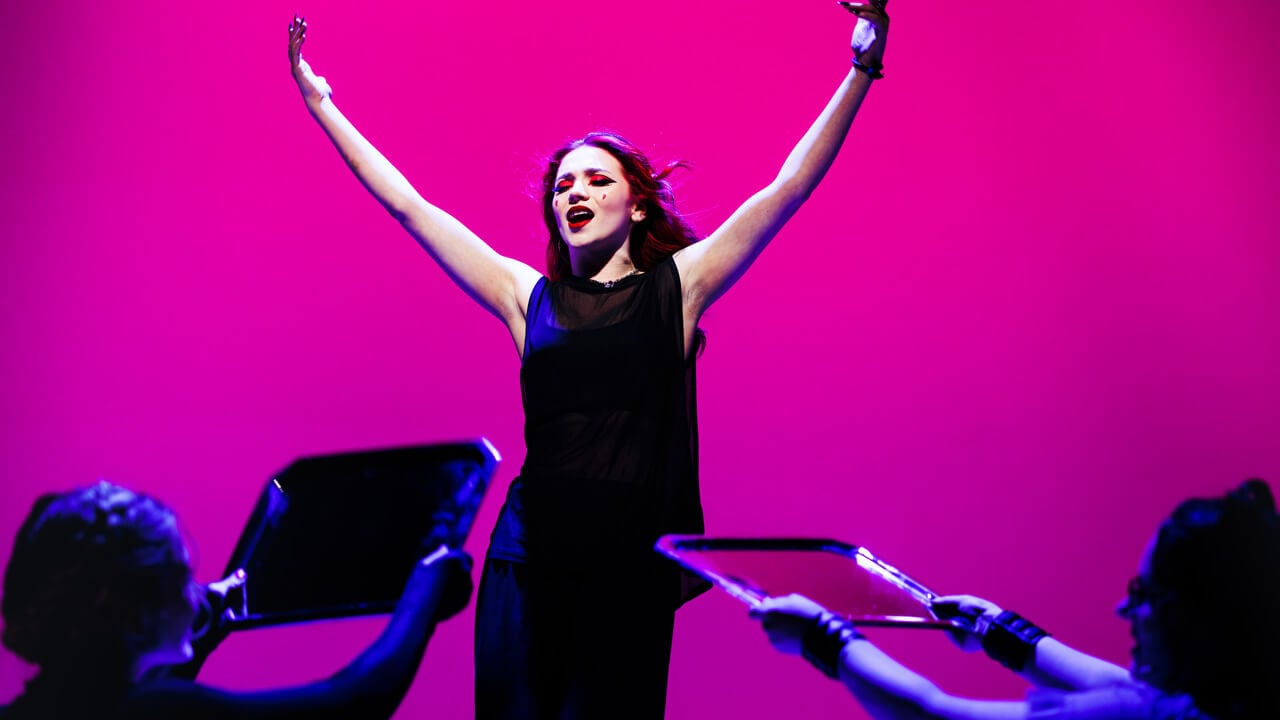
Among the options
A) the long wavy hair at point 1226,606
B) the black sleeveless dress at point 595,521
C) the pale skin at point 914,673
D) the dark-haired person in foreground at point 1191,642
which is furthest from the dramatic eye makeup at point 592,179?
the long wavy hair at point 1226,606

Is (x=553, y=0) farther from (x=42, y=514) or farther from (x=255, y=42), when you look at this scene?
(x=42, y=514)

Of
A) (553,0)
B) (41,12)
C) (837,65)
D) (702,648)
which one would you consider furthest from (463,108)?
(702,648)

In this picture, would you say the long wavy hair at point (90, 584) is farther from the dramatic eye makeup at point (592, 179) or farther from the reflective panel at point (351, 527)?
the dramatic eye makeup at point (592, 179)

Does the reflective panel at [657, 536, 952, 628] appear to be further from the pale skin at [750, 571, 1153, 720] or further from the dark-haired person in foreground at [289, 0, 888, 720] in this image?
the dark-haired person in foreground at [289, 0, 888, 720]

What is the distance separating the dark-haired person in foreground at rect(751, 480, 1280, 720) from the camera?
1092 mm

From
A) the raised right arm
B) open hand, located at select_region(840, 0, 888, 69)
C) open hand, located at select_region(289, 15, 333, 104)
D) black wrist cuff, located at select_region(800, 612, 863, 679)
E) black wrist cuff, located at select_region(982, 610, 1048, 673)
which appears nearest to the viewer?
black wrist cuff, located at select_region(800, 612, 863, 679)

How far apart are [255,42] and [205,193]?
0.41 metres

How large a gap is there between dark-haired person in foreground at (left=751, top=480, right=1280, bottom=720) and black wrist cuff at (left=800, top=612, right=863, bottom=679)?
0.11 ft

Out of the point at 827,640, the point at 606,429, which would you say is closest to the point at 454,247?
the point at 606,429

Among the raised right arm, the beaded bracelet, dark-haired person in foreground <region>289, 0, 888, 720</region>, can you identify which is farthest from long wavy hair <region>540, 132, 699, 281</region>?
the beaded bracelet

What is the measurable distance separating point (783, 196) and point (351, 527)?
0.84 m

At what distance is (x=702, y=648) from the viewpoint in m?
2.52

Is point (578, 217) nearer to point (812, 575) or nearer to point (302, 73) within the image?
point (302, 73)

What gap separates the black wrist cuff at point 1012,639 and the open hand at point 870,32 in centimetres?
89
